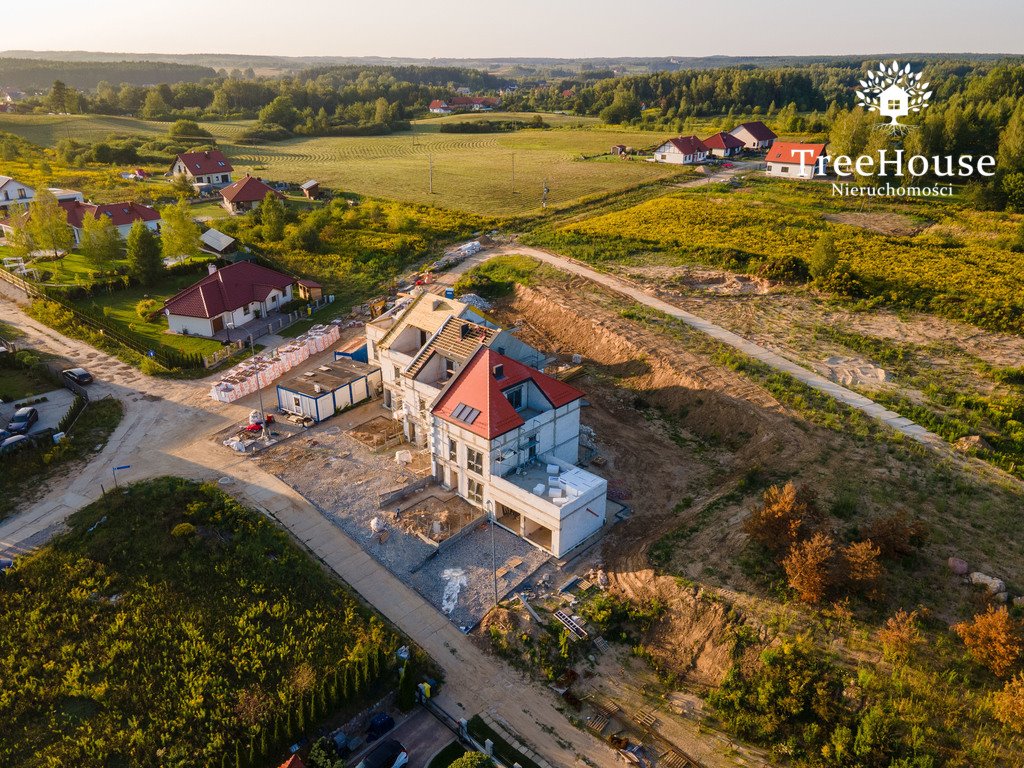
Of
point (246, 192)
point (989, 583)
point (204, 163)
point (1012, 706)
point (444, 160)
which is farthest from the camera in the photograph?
point (444, 160)

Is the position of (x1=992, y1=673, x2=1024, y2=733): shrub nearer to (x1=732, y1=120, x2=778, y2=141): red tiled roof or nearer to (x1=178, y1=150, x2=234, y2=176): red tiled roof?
(x1=178, y1=150, x2=234, y2=176): red tiled roof

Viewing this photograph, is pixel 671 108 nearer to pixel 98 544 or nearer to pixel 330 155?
pixel 330 155

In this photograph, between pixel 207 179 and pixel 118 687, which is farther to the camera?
pixel 207 179

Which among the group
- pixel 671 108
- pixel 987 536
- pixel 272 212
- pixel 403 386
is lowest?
pixel 987 536

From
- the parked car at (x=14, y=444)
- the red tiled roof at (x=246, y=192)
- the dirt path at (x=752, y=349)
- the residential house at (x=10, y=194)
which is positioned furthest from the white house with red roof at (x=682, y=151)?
the parked car at (x=14, y=444)

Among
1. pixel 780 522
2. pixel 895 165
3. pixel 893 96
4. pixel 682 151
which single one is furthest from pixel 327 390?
pixel 893 96

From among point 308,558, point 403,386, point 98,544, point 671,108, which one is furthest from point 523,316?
point 671,108

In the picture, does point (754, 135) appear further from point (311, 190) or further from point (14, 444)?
point (14, 444)

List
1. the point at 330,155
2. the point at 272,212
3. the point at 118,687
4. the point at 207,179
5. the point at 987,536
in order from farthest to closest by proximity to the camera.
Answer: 1. the point at 330,155
2. the point at 207,179
3. the point at 272,212
4. the point at 987,536
5. the point at 118,687
